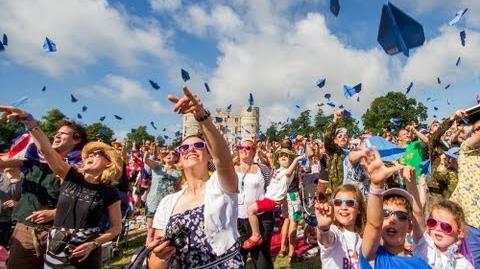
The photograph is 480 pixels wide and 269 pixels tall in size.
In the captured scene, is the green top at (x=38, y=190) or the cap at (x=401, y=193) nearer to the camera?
the cap at (x=401, y=193)

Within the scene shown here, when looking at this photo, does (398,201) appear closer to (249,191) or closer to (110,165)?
(249,191)

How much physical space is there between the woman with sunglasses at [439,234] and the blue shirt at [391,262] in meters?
0.36

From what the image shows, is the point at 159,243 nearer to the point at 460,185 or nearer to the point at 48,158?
the point at 48,158

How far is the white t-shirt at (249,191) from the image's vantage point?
5.48m

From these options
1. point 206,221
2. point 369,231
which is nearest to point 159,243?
point 206,221

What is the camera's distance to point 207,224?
2.63 metres

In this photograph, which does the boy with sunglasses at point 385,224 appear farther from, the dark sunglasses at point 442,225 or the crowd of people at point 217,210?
the dark sunglasses at point 442,225

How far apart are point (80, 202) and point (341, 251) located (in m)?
2.34

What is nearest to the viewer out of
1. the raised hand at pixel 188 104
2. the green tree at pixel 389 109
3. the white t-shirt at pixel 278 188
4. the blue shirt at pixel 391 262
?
the raised hand at pixel 188 104

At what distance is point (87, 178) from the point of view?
400 cm

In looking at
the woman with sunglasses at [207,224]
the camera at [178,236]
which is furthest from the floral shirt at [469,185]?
the camera at [178,236]

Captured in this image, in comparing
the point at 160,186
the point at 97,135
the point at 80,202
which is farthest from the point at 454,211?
the point at 97,135

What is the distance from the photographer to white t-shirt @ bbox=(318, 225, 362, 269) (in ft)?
10.7

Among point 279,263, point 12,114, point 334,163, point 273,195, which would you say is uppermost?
point 334,163
